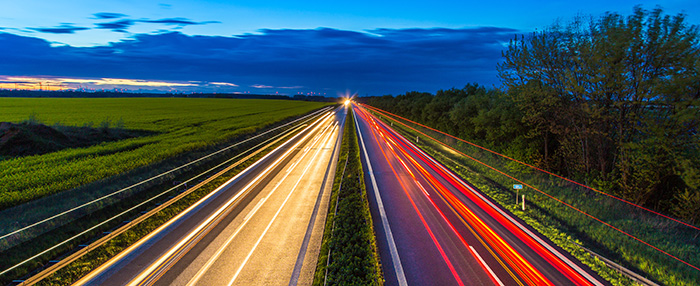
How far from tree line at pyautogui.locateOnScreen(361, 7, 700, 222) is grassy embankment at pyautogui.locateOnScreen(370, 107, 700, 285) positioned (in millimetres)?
1953

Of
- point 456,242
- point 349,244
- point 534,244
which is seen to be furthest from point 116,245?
point 534,244

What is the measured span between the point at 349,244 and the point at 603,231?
1063 cm

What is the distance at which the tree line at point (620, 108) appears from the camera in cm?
1455

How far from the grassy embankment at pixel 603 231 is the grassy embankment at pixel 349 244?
290 inches

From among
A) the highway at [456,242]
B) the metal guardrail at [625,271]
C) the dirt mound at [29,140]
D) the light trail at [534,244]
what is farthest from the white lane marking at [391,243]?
the dirt mound at [29,140]

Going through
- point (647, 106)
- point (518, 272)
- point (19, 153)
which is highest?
point (647, 106)

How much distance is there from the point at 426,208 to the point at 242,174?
13648 mm

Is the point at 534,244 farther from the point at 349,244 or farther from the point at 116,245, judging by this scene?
the point at 116,245

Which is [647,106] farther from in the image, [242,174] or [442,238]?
[242,174]

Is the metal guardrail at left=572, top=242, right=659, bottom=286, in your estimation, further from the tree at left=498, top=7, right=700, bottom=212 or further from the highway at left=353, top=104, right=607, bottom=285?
the tree at left=498, top=7, right=700, bottom=212

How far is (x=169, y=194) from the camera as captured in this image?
18562 millimetres

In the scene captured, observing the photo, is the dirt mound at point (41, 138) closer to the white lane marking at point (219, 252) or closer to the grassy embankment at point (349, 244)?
the white lane marking at point (219, 252)

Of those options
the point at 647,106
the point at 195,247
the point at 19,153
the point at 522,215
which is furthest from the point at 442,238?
the point at 19,153

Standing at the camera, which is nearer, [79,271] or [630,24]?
[79,271]
